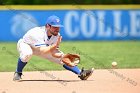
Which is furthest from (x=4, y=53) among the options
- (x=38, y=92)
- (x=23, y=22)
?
(x=38, y=92)

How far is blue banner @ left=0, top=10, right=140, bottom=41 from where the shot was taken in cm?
2408

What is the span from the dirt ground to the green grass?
1.45 metres

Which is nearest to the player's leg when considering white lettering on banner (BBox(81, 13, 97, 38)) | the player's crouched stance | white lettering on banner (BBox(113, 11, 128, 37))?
the player's crouched stance

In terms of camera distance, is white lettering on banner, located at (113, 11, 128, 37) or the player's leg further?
white lettering on banner, located at (113, 11, 128, 37)

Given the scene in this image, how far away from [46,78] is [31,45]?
3.01 feet

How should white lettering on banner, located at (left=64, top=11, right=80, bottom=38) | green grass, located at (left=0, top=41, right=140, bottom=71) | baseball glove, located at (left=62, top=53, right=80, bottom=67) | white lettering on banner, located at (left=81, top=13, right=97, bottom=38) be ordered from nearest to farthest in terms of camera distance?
baseball glove, located at (left=62, top=53, right=80, bottom=67) → green grass, located at (left=0, top=41, right=140, bottom=71) → white lettering on banner, located at (left=64, top=11, right=80, bottom=38) → white lettering on banner, located at (left=81, top=13, right=97, bottom=38)

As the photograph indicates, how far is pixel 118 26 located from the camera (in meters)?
25.4

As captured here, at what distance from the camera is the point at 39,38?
1088 centimetres

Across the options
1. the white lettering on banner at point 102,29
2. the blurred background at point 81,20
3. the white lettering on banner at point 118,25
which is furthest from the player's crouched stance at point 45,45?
the white lettering on banner at point 118,25

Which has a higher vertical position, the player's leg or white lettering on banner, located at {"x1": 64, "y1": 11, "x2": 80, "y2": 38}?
the player's leg

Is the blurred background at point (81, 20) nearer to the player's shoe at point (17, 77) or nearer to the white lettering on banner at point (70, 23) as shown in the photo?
the white lettering on banner at point (70, 23)

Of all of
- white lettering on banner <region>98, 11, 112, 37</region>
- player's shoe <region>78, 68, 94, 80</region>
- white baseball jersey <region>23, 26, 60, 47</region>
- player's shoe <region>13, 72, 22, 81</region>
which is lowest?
white lettering on banner <region>98, 11, 112, 37</region>

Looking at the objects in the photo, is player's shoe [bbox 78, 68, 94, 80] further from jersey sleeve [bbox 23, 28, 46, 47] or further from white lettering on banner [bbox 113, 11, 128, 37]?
white lettering on banner [bbox 113, 11, 128, 37]

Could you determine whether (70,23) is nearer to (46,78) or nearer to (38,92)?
(46,78)
